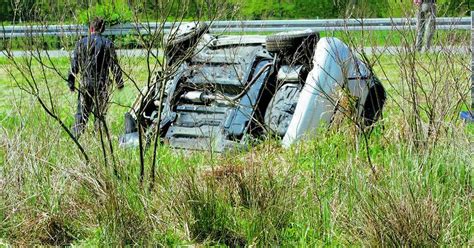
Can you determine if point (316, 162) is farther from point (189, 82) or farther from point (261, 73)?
point (189, 82)

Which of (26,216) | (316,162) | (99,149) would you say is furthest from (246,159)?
(26,216)

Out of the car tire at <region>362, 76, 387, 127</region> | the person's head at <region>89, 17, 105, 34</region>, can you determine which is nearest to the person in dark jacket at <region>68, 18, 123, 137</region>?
the person's head at <region>89, 17, 105, 34</region>

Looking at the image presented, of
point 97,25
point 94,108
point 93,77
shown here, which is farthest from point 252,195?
point 97,25

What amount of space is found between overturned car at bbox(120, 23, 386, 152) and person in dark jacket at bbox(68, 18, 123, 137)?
0.43m

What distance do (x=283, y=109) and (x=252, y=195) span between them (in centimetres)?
240

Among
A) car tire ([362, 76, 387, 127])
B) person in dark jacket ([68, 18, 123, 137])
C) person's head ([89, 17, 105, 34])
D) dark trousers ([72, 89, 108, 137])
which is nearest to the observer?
dark trousers ([72, 89, 108, 137])

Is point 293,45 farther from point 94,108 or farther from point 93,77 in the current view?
point 94,108

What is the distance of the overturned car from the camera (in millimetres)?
7457

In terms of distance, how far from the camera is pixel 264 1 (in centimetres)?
2192

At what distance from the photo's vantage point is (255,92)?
25.7ft

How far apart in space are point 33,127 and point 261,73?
2306 mm

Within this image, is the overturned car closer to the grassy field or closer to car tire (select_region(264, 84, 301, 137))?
car tire (select_region(264, 84, 301, 137))

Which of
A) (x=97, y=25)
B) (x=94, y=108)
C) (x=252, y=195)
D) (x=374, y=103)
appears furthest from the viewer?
(x=97, y=25)

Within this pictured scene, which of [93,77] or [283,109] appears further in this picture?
[93,77]
